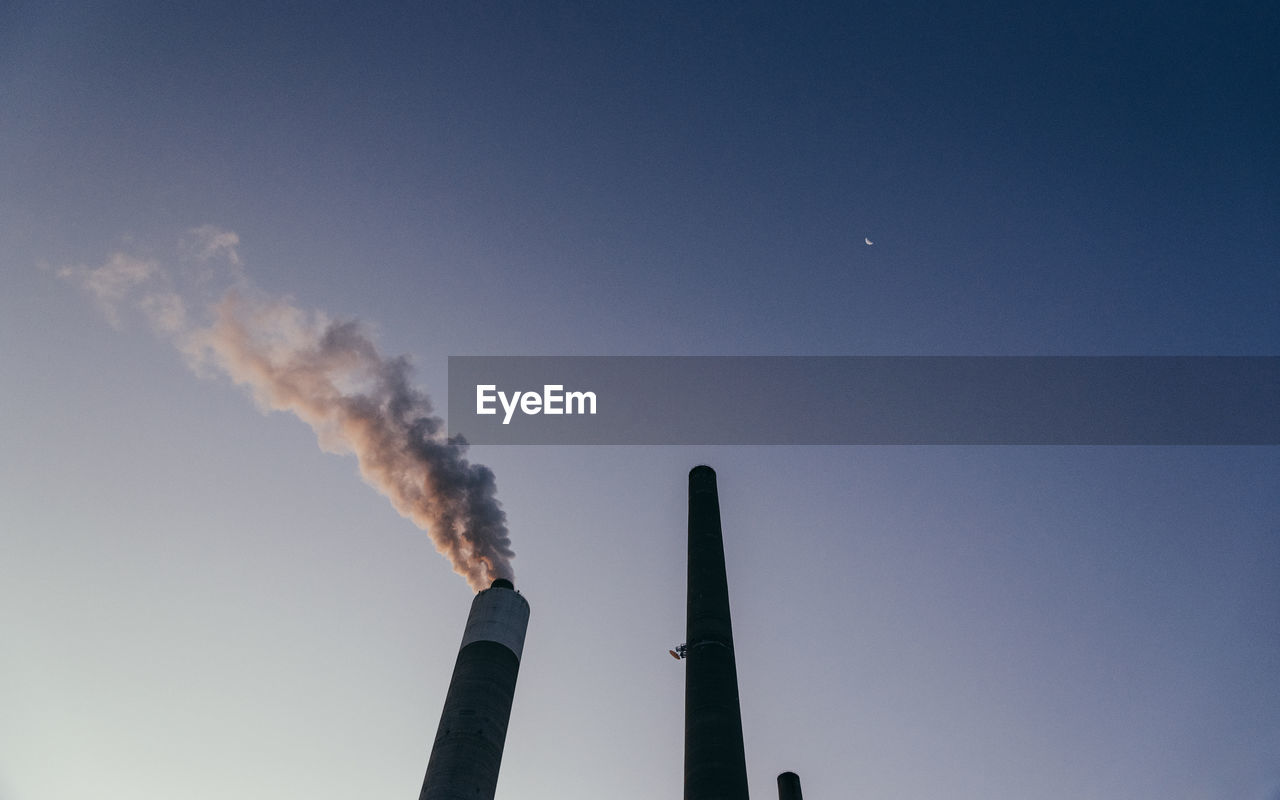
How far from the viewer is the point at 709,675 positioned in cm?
1712

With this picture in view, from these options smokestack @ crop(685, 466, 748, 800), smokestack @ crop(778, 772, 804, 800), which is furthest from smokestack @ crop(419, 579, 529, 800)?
smokestack @ crop(778, 772, 804, 800)

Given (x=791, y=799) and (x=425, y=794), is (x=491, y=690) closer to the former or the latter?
(x=425, y=794)

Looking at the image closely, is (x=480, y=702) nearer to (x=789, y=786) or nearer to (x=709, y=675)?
(x=709, y=675)

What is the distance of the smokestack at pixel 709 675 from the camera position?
1531 centimetres

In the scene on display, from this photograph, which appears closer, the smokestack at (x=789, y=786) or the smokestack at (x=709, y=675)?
the smokestack at (x=709, y=675)

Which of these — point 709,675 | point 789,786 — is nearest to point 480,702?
point 709,675

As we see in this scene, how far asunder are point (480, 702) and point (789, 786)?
44.0ft

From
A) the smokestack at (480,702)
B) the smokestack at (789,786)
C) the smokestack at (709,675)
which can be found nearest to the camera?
the smokestack at (709,675)

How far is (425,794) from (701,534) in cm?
938

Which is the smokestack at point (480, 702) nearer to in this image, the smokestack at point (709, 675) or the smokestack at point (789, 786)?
the smokestack at point (709, 675)

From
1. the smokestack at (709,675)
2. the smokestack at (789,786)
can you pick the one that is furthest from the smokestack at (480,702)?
the smokestack at (789,786)

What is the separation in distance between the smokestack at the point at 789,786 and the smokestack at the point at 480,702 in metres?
11.7

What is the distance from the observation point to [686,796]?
51.0 ft

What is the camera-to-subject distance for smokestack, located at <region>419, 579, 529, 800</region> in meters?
15.9
